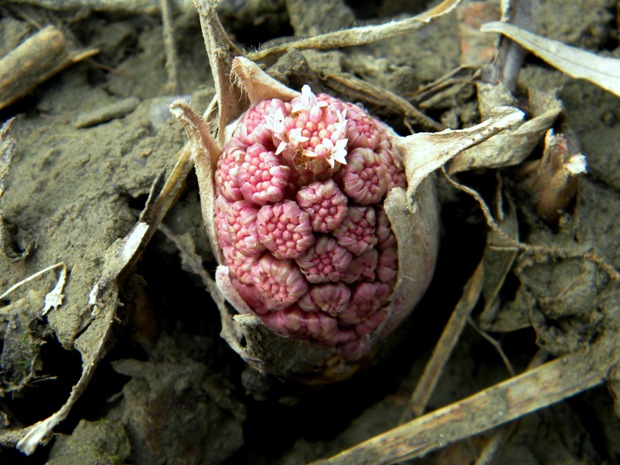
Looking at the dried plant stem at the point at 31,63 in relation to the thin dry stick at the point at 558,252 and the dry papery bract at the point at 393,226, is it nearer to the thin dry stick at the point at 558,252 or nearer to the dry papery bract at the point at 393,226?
the dry papery bract at the point at 393,226

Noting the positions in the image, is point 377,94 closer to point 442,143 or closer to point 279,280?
point 442,143

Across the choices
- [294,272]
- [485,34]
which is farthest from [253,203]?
[485,34]

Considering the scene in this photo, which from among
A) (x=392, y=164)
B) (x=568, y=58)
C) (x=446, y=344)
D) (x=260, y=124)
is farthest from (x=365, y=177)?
(x=568, y=58)

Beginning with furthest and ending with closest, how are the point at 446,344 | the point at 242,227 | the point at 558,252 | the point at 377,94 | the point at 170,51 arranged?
the point at 170,51
the point at 446,344
the point at 377,94
the point at 558,252
the point at 242,227

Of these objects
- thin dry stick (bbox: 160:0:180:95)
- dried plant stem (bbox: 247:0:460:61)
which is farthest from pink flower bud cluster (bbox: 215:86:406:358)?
thin dry stick (bbox: 160:0:180:95)

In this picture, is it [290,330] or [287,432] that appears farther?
[287,432]

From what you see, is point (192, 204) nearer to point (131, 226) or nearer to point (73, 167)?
point (131, 226)
